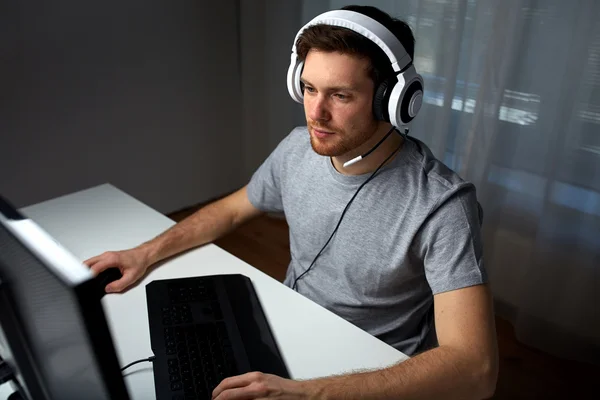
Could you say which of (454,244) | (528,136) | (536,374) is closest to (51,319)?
(454,244)

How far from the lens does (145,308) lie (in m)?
1.00

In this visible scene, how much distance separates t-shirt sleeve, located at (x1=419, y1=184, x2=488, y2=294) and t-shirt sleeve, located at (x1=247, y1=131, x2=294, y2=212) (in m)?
0.43

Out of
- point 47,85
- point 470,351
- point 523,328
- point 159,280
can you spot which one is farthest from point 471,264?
point 47,85

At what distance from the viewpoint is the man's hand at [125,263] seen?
3.51 feet

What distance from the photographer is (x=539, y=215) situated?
187 cm

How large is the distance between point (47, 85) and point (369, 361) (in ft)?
6.48

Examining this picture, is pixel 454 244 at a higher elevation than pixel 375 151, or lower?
lower

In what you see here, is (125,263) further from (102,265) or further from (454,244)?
(454,244)

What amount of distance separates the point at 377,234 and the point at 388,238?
27 mm

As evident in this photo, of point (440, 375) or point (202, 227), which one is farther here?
point (202, 227)

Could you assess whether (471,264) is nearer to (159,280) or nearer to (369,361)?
(369,361)

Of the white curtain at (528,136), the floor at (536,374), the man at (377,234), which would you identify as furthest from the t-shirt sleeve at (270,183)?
the floor at (536,374)

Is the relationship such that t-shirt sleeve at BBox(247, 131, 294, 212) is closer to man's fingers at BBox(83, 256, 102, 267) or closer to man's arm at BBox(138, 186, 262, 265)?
→ man's arm at BBox(138, 186, 262, 265)

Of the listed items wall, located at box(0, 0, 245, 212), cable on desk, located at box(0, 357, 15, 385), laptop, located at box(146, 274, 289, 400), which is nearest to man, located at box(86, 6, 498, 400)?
laptop, located at box(146, 274, 289, 400)
